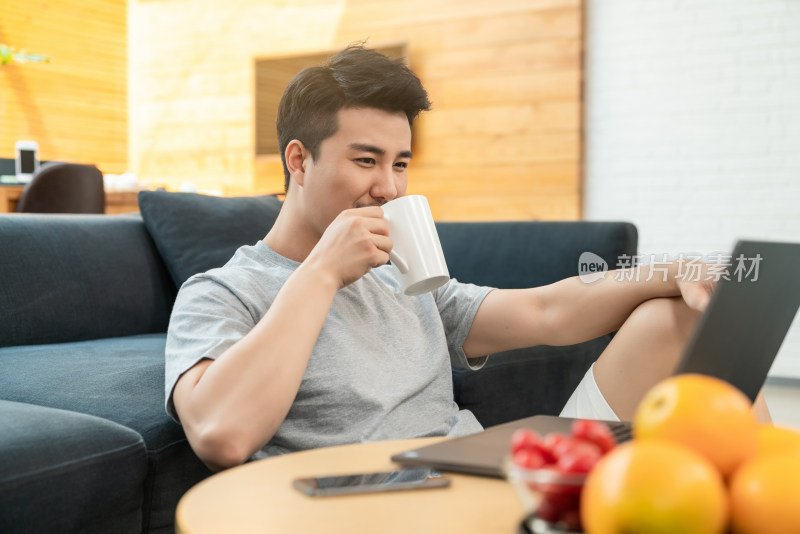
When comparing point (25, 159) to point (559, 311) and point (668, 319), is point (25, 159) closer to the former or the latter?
point (559, 311)

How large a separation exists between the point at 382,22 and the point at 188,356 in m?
4.46

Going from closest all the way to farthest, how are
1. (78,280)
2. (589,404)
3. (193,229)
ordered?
1. (589,404)
2. (78,280)
3. (193,229)

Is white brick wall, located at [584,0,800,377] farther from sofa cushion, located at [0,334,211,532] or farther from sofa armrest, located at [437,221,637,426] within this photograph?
sofa cushion, located at [0,334,211,532]

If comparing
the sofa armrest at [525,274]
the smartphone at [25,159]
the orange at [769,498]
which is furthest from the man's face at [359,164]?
the smartphone at [25,159]

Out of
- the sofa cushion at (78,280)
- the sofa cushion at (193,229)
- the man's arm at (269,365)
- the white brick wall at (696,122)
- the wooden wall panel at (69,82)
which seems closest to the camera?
the man's arm at (269,365)

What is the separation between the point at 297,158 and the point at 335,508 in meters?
0.82

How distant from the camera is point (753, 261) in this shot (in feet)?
2.36

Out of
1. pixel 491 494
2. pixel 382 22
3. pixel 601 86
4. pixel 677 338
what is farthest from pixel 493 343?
pixel 382 22

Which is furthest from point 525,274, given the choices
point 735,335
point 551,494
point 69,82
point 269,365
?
point 69,82

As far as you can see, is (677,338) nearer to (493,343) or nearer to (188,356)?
(493,343)

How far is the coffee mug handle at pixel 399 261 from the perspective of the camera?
1.13 m

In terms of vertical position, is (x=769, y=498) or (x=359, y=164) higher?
(x=359, y=164)

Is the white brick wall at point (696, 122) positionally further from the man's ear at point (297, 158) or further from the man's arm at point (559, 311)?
the man's ear at point (297, 158)

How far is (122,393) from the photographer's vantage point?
56.3 inches
